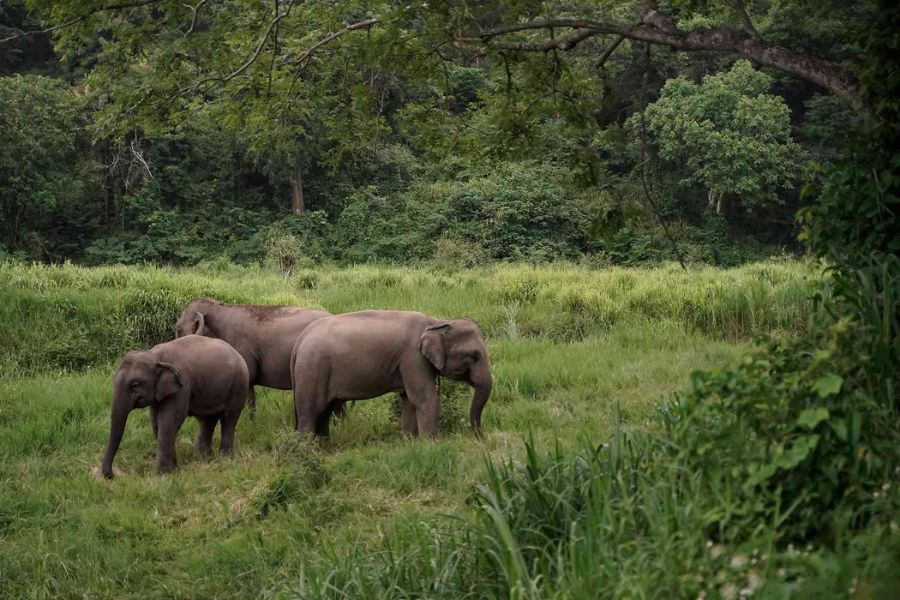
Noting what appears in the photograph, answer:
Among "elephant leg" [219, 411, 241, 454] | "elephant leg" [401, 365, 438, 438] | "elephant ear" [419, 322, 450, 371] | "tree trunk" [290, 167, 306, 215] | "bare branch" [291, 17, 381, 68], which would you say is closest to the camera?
"bare branch" [291, 17, 381, 68]

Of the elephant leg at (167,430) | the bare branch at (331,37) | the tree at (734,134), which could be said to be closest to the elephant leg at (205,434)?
the elephant leg at (167,430)

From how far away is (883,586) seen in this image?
2.57m

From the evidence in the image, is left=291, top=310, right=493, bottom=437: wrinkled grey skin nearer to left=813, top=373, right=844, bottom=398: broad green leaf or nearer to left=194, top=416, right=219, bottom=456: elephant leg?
left=194, top=416, right=219, bottom=456: elephant leg

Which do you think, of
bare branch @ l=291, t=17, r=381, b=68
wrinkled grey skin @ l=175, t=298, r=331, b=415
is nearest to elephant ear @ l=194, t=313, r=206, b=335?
wrinkled grey skin @ l=175, t=298, r=331, b=415

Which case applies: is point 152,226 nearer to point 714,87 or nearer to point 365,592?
point 714,87

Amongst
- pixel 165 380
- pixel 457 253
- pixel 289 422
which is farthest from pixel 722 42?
pixel 457 253

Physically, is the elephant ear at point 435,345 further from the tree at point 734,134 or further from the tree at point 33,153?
the tree at point 734,134

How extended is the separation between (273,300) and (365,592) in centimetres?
1022

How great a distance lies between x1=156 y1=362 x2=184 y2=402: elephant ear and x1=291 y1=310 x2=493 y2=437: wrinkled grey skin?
1.12 metres

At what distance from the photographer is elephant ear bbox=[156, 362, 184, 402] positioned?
27.8 ft

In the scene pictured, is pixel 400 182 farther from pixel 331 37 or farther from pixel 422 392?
pixel 331 37

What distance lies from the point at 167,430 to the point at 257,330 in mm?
1908

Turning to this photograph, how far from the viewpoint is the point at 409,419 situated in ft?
30.7

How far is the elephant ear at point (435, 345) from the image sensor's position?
8.73 metres
